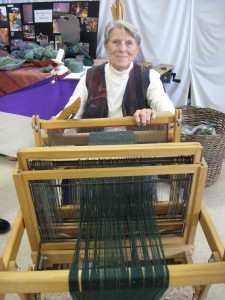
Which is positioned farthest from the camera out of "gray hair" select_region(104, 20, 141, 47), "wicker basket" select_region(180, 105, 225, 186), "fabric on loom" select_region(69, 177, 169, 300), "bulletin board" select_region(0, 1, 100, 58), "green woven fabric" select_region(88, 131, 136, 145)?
"bulletin board" select_region(0, 1, 100, 58)

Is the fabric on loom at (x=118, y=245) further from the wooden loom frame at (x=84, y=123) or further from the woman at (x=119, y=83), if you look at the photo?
the woman at (x=119, y=83)

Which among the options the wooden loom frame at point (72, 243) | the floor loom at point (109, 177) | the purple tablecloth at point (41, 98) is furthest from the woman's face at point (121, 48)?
the wooden loom frame at point (72, 243)

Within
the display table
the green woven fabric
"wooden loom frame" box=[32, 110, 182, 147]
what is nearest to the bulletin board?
the display table

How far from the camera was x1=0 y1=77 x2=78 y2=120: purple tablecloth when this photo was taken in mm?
2195

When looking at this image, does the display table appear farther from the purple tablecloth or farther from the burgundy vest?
the burgundy vest

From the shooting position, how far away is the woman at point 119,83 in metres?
1.42

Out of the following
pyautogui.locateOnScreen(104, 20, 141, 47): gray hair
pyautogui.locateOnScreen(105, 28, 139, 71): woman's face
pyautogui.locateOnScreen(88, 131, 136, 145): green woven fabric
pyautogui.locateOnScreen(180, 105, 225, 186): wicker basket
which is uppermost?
pyautogui.locateOnScreen(104, 20, 141, 47): gray hair

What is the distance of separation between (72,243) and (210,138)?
1363 millimetres

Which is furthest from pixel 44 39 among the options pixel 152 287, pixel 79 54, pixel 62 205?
pixel 152 287

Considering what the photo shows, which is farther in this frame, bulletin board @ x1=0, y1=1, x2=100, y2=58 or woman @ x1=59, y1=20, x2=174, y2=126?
bulletin board @ x1=0, y1=1, x2=100, y2=58

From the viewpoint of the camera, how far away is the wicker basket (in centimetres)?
197

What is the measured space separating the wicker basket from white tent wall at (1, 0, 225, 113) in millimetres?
831

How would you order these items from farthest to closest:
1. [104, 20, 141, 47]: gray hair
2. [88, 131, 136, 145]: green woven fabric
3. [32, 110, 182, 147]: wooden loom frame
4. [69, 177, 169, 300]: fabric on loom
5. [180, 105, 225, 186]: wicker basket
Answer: [180, 105, 225, 186]: wicker basket
[104, 20, 141, 47]: gray hair
[32, 110, 182, 147]: wooden loom frame
[88, 131, 136, 145]: green woven fabric
[69, 177, 169, 300]: fabric on loom

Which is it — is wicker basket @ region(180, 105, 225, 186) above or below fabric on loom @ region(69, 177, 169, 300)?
below
